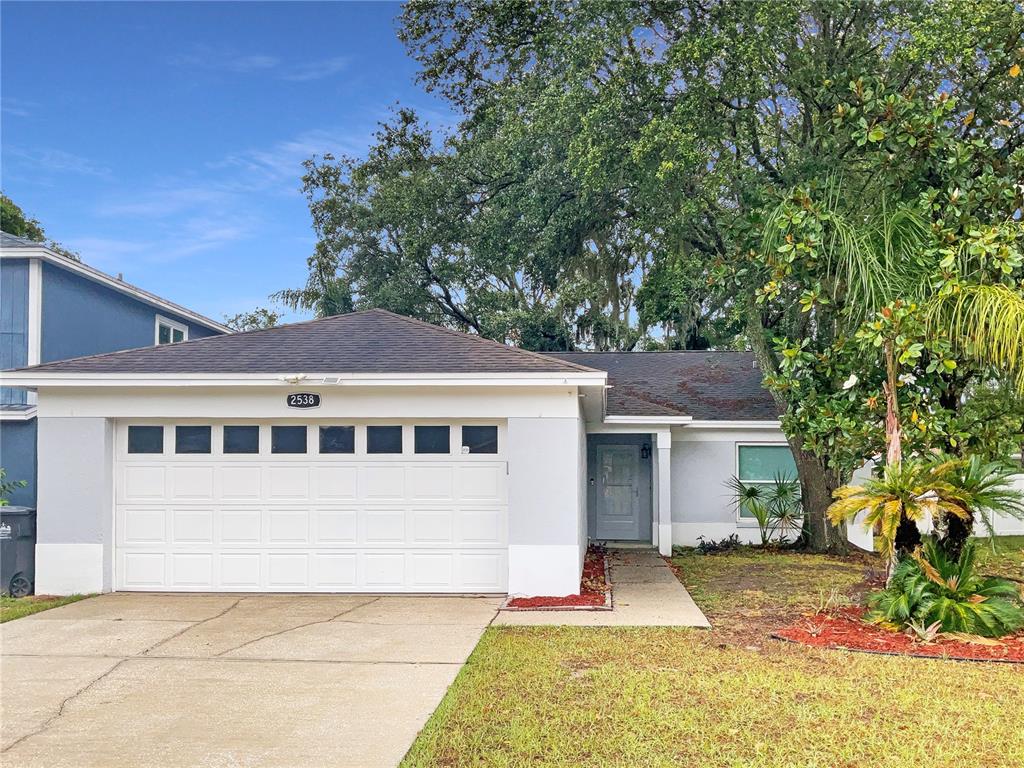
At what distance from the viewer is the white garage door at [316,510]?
1034cm

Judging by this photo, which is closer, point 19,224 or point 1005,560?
point 1005,560

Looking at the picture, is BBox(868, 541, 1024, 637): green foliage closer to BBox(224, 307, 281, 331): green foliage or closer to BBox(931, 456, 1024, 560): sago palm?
BBox(931, 456, 1024, 560): sago palm

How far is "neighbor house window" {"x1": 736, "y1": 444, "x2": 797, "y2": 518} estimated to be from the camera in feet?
53.1

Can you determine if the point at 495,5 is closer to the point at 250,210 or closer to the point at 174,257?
the point at 250,210

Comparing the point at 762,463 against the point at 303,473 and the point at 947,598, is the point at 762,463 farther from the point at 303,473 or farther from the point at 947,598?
the point at 303,473

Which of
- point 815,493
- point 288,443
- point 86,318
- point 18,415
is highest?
point 86,318

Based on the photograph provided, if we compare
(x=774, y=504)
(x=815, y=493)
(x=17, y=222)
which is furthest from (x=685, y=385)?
(x=17, y=222)

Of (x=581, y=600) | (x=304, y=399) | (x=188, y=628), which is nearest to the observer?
(x=188, y=628)

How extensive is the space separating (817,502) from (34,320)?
13.8 meters

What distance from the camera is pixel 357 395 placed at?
1023cm

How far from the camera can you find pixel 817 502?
15383 millimetres

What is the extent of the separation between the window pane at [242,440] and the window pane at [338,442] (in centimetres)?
87

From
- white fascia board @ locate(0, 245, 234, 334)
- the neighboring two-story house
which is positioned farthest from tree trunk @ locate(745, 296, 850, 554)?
the neighboring two-story house

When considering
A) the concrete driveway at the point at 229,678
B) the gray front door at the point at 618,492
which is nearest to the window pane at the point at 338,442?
the concrete driveway at the point at 229,678
